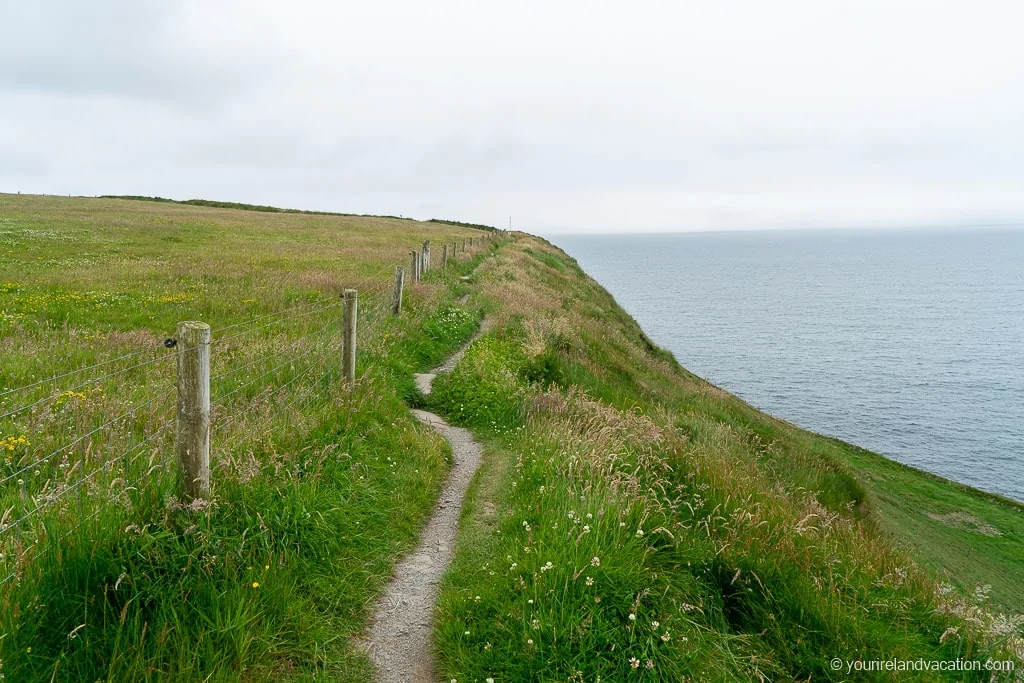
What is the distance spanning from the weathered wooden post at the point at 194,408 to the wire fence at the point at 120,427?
35 mm

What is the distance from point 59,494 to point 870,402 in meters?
41.4

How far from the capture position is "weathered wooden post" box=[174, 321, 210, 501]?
4.59 meters

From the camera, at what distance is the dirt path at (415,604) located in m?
4.50

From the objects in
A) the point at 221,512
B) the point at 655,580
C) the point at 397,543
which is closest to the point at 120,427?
the point at 221,512

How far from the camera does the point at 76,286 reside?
20.3 meters

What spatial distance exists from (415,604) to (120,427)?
361 cm

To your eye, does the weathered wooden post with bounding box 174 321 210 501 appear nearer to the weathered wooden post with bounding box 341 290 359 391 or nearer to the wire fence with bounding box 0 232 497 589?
the wire fence with bounding box 0 232 497 589

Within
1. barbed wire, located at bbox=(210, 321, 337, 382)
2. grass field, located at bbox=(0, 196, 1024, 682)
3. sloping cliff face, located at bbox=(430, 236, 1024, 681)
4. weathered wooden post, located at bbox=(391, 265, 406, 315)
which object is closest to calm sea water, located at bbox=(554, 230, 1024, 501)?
grass field, located at bbox=(0, 196, 1024, 682)

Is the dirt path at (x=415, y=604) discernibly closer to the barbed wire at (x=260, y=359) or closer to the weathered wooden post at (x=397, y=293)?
the barbed wire at (x=260, y=359)

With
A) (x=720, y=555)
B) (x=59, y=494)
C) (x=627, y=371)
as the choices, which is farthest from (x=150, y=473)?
(x=627, y=371)

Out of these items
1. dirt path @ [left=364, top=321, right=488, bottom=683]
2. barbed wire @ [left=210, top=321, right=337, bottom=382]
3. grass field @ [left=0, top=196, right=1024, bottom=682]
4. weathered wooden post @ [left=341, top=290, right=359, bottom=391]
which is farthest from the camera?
weathered wooden post @ [left=341, top=290, right=359, bottom=391]

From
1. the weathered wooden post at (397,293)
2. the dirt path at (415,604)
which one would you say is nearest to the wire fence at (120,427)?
the dirt path at (415,604)

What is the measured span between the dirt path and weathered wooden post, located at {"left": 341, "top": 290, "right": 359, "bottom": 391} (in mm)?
2429

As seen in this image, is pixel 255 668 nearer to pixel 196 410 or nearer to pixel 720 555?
pixel 196 410
